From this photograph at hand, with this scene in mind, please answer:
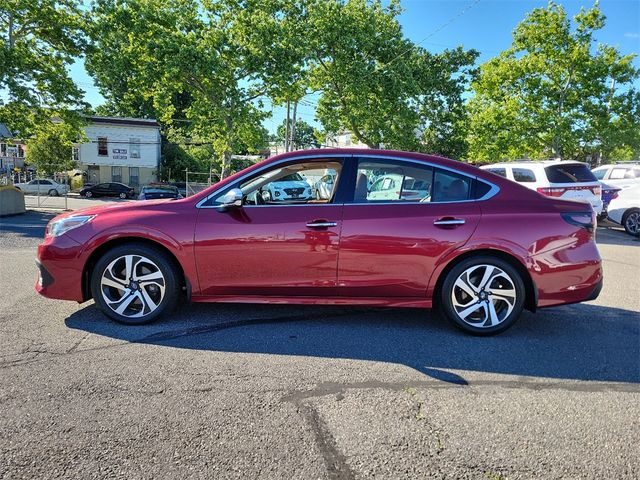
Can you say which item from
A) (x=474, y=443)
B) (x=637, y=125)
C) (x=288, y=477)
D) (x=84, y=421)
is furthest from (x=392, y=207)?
(x=637, y=125)

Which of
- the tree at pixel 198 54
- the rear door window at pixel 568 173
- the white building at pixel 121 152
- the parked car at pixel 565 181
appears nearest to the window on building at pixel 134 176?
the white building at pixel 121 152

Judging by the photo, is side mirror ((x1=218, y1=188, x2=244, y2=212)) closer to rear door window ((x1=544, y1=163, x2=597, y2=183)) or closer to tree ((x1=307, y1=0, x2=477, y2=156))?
rear door window ((x1=544, y1=163, x2=597, y2=183))

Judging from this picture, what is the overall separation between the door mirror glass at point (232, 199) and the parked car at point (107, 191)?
130 ft

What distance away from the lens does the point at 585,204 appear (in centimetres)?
423

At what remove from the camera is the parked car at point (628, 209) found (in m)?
12.7

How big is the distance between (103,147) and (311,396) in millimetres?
49043

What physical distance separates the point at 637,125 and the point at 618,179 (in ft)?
39.1

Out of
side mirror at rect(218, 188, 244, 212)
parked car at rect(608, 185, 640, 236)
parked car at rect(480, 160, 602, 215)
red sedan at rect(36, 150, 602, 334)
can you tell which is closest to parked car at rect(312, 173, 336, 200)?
red sedan at rect(36, 150, 602, 334)

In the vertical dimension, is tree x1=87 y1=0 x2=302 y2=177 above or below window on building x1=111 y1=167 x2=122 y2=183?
above

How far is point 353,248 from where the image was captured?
13.2 ft

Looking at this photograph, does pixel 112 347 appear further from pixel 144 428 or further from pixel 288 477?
pixel 288 477

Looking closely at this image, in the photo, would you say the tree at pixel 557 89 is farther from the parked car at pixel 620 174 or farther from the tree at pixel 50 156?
the tree at pixel 50 156

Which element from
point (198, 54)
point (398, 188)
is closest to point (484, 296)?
point (398, 188)

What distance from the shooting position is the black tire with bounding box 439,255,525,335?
4.06 m
